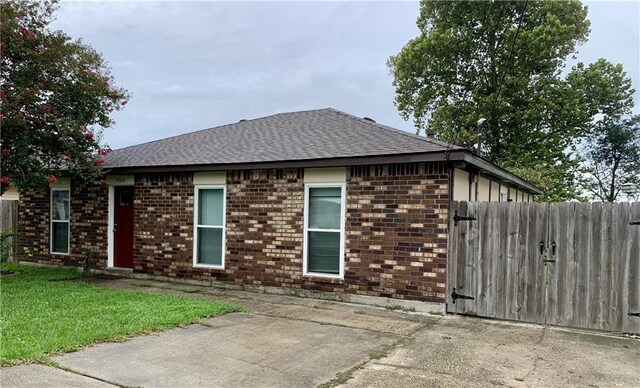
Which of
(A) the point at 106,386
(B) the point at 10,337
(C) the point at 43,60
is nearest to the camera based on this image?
(A) the point at 106,386

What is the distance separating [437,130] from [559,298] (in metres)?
18.0

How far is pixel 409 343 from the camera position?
18.1 ft

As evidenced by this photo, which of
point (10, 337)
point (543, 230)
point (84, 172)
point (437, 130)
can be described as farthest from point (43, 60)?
point (437, 130)

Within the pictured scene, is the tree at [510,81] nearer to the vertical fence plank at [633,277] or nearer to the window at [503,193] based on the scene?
the window at [503,193]

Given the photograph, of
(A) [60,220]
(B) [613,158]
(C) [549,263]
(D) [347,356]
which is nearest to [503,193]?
(C) [549,263]

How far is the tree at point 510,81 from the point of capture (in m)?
21.3

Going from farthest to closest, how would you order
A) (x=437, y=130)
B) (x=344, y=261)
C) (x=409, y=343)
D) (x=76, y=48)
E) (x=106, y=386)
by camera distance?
(x=437, y=130), (x=76, y=48), (x=344, y=261), (x=409, y=343), (x=106, y=386)

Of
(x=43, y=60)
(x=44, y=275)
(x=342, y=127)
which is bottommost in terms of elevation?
(x=44, y=275)

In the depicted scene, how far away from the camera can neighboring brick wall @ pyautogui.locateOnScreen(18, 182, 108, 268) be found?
10.9 meters

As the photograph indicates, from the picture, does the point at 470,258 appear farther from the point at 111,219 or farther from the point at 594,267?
the point at 111,219

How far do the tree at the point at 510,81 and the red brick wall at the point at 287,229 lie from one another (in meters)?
13.5

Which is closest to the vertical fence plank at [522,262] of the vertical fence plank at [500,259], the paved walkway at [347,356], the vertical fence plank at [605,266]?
the vertical fence plank at [500,259]

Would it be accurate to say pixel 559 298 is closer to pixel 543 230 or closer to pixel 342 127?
pixel 543 230

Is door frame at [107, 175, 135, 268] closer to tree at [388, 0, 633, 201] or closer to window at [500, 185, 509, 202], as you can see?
window at [500, 185, 509, 202]
